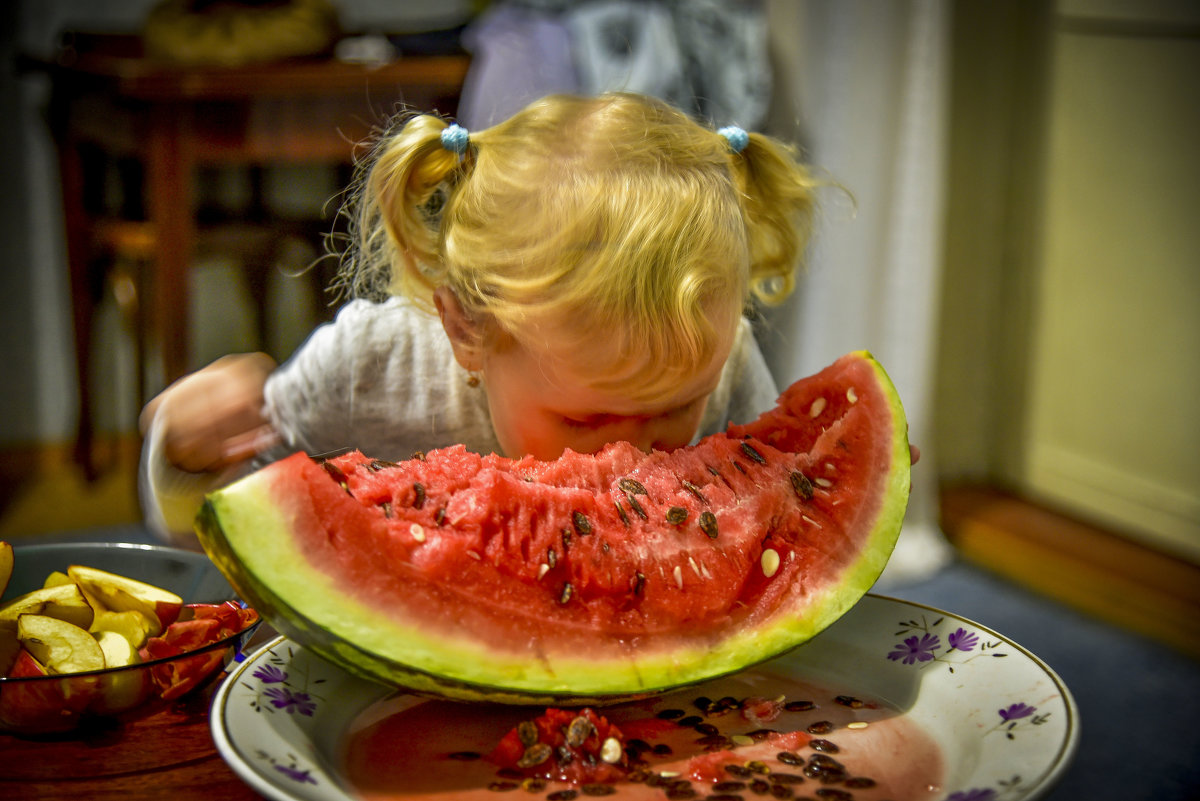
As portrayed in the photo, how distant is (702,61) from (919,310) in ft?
2.15

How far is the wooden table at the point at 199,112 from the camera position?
1904 mm

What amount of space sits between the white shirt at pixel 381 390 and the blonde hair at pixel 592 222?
19cm

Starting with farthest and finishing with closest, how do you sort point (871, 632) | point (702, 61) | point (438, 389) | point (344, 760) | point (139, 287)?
1. point (139, 287)
2. point (702, 61)
3. point (438, 389)
4. point (871, 632)
5. point (344, 760)

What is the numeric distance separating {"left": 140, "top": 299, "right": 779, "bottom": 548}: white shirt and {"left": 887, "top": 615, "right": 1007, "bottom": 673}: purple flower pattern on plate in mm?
411

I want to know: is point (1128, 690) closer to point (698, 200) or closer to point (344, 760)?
point (698, 200)

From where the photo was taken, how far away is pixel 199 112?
1949 millimetres

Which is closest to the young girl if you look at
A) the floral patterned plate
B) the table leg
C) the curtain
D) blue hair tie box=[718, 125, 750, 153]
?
blue hair tie box=[718, 125, 750, 153]

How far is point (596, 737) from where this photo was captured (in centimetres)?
51

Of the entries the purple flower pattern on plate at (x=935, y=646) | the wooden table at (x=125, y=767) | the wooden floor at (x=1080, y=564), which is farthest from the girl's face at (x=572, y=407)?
the wooden floor at (x=1080, y=564)

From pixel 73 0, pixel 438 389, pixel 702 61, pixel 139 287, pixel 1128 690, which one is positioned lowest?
pixel 1128 690

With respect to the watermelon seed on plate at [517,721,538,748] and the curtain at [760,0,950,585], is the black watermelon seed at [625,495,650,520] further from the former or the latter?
the curtain at [760,0,950,585]

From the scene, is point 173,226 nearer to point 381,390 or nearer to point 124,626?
point 381,390

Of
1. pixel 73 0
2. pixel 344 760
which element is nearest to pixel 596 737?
pixel 344 760

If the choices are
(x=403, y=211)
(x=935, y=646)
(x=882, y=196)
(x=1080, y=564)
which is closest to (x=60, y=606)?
(x=403, y=211)
